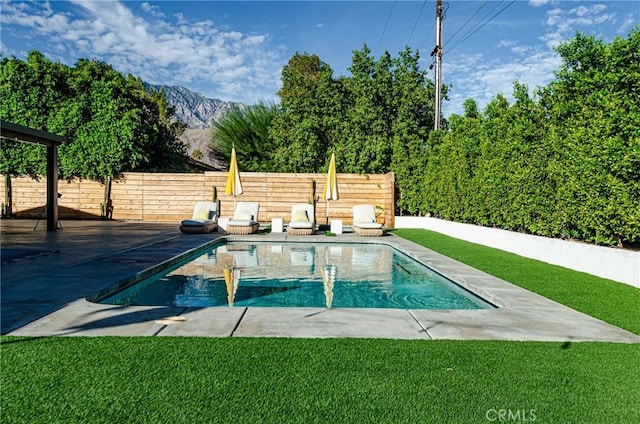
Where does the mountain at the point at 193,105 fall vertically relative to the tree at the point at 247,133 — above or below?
above

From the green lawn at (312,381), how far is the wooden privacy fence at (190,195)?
47.3ft

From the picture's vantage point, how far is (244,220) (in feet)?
46.0

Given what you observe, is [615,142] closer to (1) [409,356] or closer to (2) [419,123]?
(1) [409,356]

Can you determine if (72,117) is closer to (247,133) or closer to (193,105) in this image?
(247,133)

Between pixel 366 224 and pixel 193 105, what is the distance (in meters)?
168

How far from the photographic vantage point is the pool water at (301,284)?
5.72 metres

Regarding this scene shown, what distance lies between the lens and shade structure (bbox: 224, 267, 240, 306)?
19.8 feet

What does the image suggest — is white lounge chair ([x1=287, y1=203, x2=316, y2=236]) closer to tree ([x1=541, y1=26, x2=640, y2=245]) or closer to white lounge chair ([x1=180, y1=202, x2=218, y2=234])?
white lounge chair ([x1=180, y1=202, x2=218, y2=234])

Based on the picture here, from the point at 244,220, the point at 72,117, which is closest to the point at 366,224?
the point at 244,220

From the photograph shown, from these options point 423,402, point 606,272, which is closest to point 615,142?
point 606,272

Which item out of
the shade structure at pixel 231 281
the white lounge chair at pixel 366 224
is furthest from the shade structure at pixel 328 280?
Result: the white lounge chair at pixel 366 224

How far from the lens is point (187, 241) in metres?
11.2

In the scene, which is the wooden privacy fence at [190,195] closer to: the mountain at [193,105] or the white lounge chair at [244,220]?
the white lounge chair at [244,220]

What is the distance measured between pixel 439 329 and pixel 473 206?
976 centimetres
